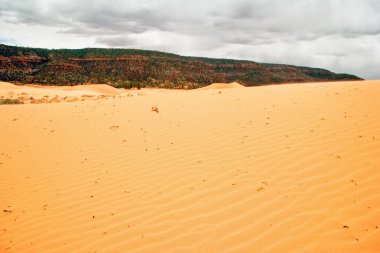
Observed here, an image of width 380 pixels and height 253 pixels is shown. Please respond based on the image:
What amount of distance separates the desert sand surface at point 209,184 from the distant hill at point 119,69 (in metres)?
46.3

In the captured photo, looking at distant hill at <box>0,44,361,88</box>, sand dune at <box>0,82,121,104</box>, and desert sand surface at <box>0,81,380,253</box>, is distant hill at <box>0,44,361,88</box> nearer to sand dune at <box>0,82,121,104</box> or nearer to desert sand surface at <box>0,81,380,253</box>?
sand dune at <box>0,82,121,104</box>

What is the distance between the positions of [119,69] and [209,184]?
71909 millimetres

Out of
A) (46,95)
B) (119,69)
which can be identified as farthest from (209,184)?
(119,69)

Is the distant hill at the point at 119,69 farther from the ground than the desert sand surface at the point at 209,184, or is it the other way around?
the distant hill at the point at 119,69

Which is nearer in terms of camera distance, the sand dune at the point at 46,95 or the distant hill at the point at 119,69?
the sand dune at the point at 46,95

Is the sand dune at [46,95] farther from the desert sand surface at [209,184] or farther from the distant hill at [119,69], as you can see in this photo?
the distant hill at [119,69]

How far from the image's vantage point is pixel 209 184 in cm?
477

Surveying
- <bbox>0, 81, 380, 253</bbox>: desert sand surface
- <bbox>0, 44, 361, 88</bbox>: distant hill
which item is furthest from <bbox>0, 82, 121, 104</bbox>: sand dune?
<bbox>0, 44, 361, 88</bbox>: distant hill

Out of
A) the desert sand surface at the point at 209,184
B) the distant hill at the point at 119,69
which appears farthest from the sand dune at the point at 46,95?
the distant hill at the point at 119,69

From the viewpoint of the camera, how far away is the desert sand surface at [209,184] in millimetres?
3572

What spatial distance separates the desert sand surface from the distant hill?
46.3 m

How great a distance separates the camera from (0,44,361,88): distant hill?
2534 inches

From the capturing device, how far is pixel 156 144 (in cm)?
698

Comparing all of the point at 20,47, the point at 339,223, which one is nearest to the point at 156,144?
the point at 339,223
